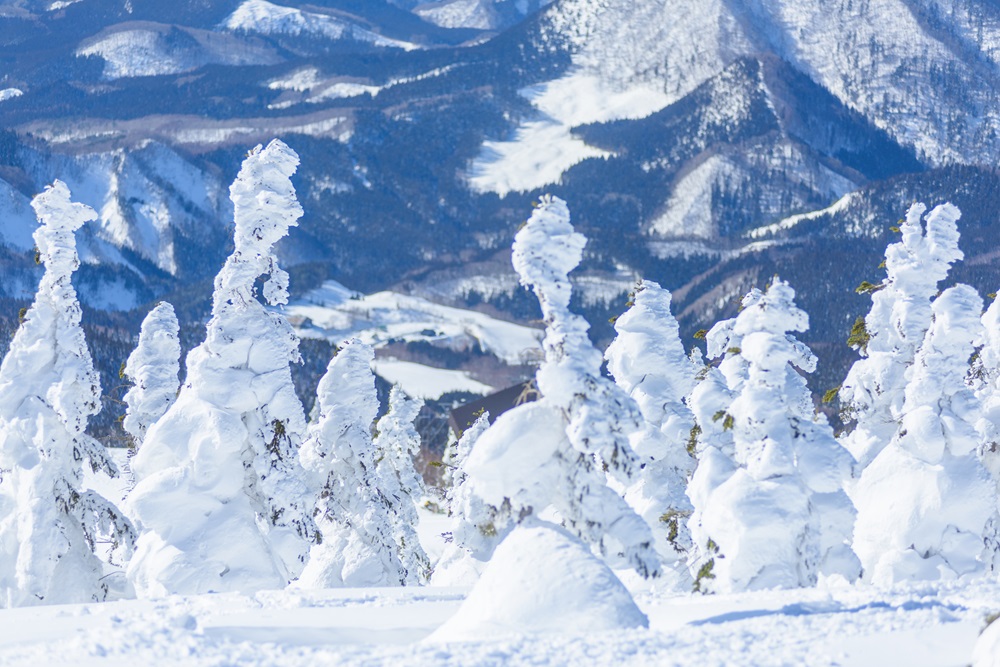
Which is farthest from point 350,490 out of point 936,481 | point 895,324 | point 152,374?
point 936,481

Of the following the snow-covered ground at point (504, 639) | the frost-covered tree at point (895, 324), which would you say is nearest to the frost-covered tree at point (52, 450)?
the snow-covered ground at point (504, 639)

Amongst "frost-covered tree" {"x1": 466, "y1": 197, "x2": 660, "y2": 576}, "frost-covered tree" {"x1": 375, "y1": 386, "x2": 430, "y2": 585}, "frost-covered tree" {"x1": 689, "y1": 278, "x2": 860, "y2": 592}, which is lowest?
"frost-covered tree" {"x1": 375, "y1": 386, "x2": 430, "y2": 585}

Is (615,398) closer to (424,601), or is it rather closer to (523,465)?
(523,465)

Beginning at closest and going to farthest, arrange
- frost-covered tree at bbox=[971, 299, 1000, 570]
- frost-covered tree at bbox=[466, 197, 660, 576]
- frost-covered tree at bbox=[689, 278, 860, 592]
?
1. frost-covered tree at bbox=[466, 197, 660, 576]
2. frost-covered tree at bbox=[689, 278, 860, 592]
3. frost-covered tree at bbox=[971, 299, 1000, 570]

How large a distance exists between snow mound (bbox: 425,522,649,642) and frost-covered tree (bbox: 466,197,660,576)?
810mm

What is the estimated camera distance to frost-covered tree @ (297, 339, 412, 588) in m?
40.3

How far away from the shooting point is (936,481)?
34000 mm

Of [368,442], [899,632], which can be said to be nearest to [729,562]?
[899,632]

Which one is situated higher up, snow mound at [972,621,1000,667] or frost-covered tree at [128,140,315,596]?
snow mound at [972,621,1000,667]

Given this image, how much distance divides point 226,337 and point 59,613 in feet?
28.0

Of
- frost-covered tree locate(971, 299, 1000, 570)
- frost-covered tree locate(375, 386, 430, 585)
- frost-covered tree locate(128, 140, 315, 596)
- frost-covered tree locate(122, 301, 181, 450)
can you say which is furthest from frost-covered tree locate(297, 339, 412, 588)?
frost-covered tree locate(971, 299, 1000, 570)

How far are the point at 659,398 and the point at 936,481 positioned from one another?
19.0 feet

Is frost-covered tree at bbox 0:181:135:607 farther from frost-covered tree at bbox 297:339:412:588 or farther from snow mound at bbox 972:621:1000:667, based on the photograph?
snow mound at bbox 972:621:1000:667

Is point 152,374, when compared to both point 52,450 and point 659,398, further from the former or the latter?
point 659,398
